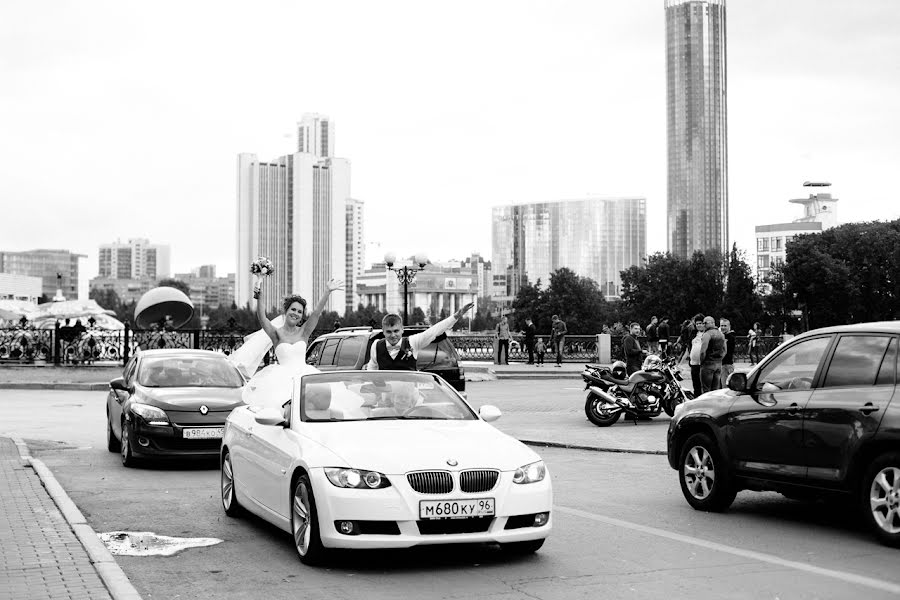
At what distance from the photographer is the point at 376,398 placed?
8.17m

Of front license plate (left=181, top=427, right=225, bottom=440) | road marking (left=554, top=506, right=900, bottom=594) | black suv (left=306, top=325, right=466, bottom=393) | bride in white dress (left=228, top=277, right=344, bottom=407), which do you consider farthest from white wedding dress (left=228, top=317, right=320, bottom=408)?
black suv (left=306, top=325, right=466, bottom=393)

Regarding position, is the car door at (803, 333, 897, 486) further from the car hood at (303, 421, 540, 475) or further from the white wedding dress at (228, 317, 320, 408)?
the white wedding dress at (228, 317, 320, 408)

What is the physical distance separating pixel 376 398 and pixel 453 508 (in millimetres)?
1648

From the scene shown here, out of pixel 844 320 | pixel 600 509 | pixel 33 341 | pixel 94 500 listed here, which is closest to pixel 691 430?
pixel 600 509

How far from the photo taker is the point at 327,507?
675 centimetres

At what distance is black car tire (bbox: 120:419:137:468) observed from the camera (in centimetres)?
1298

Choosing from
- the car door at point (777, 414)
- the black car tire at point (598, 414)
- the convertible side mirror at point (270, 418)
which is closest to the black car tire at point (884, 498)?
the car door at point (777, 414)

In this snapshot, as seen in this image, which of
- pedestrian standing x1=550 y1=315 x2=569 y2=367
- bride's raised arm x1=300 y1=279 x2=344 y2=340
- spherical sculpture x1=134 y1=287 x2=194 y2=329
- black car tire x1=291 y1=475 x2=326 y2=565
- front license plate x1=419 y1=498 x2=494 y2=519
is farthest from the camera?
spherical sculpture x1=134 y1=287 x2=194 y2=329

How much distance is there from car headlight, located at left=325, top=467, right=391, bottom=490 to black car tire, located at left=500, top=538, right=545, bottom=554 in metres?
1.16

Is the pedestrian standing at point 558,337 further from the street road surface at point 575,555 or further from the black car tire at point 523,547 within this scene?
the black car tire at point 523,547

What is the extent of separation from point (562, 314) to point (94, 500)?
10649 cm

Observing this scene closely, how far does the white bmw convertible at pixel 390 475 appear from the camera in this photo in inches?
265

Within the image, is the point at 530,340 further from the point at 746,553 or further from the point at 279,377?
the point at 746,553

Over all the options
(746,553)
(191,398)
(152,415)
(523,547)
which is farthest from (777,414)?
(152,415)
